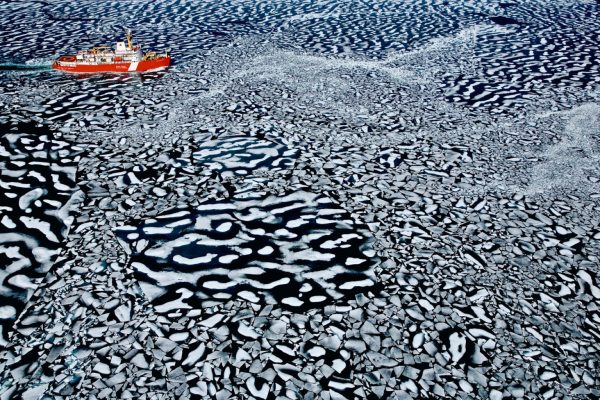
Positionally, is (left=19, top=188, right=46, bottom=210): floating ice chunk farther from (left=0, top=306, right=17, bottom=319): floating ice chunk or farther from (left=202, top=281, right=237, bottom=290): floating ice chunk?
(left=202, top=281, right=237, bottom=290): floating ice chunk

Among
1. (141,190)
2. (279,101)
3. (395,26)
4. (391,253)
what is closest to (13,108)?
(141,190)

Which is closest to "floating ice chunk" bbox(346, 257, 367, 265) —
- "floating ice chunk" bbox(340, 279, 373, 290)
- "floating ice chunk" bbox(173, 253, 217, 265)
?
"floating ice chunk" bbox(340, 279, 373, 290)

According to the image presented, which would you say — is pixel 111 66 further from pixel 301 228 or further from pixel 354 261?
pixel 354 261

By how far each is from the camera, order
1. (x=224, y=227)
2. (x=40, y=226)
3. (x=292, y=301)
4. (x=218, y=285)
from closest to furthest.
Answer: (x=292, y=301) < (x=218, y=285) < (x=40, y=226) < (x=224, y=227)

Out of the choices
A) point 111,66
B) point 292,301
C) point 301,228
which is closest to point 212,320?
point 292,301

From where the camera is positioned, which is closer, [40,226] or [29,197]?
[40,226]

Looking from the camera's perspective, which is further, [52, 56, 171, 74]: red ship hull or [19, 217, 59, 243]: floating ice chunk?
[52, 56, 171, 74]: red ship hull
